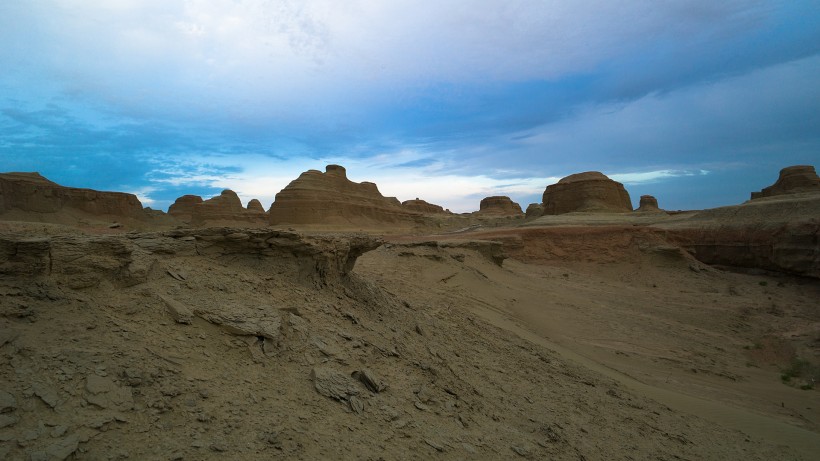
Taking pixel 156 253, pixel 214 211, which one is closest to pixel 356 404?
pixel 156 253

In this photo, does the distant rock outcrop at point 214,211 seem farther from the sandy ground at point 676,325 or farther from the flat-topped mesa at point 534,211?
the sandy ground at point 676,325

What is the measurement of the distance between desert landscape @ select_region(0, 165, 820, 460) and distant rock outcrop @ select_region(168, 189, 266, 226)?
43.0 m

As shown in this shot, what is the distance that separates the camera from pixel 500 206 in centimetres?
7319

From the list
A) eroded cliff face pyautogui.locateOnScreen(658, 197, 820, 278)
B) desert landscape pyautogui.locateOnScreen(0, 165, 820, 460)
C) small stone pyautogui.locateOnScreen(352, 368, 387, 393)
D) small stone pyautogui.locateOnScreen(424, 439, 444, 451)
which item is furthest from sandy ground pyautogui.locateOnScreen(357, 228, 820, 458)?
small stone pyautogui.locateOnScreen(424, 439, 444, 451)

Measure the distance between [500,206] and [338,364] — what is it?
236 ft

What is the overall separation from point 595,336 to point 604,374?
3.21m

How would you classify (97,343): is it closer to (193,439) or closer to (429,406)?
(193,439)

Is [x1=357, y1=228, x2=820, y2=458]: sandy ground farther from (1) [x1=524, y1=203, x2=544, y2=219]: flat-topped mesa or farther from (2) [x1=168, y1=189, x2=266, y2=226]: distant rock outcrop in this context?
(2) [x1=168, y1=189, x2=266, y2=226]: distant rock outcrop

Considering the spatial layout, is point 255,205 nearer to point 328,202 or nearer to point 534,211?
point 328,202

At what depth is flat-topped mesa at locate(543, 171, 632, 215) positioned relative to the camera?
124 feet

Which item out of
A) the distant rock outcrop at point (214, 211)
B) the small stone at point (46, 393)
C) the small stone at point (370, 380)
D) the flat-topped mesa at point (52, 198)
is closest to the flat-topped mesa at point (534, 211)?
the distant rock outcrop at point (214, 211)

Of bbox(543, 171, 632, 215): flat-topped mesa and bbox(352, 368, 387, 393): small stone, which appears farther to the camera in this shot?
bbox(543, 171, 632, 215): flat-topped mesa

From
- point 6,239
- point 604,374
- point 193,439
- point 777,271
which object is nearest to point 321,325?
point 193,439

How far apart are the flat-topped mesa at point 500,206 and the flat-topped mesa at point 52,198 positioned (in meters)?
53.6
